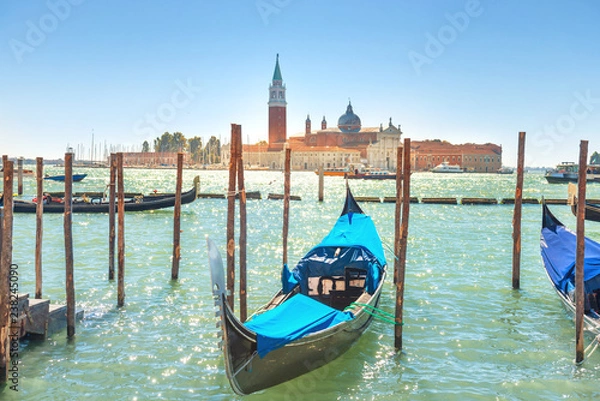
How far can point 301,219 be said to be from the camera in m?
18.7

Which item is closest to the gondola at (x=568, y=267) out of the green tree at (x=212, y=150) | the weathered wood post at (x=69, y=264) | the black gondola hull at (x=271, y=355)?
the black gondola hull at (x=271, y=355)

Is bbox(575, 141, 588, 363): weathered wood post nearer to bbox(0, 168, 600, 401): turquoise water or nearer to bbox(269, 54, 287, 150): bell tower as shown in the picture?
bbox(0, 168, 600, 401): turquoise water

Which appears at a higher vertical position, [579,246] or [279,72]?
[279,72]

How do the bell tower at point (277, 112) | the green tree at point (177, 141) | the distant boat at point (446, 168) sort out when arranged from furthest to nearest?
the green tree at point (177, 141), the distant boat at point (446, 168), the bell tower at point (277, 112)

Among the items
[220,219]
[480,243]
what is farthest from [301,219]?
[480,243]

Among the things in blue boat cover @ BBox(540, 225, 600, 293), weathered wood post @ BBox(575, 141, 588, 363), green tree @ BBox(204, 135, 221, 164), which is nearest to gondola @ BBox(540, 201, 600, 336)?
blue boat cover @ BBox(540, 225, 600, 293)

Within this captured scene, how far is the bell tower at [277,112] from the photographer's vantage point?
80062 mm

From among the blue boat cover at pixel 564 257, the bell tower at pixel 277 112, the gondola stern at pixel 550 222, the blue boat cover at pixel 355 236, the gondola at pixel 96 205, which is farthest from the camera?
the bell tower at pixel 277 112

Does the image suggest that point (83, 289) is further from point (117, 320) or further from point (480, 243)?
point (480, 243)

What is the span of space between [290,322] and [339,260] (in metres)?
2.11

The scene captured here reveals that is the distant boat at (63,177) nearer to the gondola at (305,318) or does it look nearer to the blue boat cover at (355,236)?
the blue boat cover at (355,236)

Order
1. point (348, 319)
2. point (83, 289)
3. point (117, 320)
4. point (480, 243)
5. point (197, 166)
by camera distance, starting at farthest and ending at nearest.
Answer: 1. point (197, 166)
2. point (480, 243)
3. point (83, 289)
4. point (117, 320)
5. point (348, 319)

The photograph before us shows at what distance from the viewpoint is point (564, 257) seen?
696cm

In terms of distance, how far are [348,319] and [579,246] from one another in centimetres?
201
